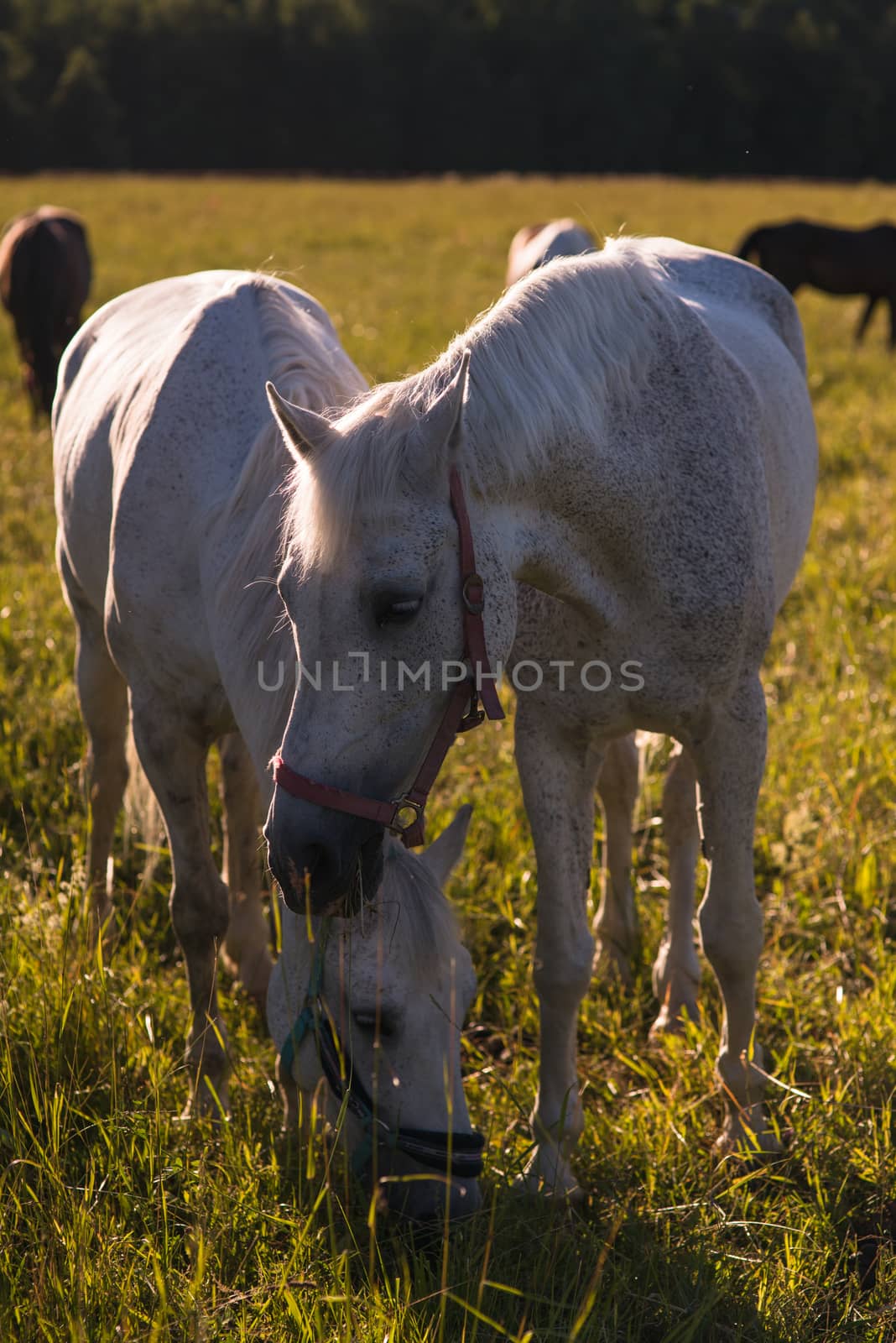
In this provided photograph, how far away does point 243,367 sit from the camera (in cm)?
301

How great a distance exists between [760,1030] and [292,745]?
1.86m

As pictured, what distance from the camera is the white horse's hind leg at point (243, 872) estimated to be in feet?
11.4

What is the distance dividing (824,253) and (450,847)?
14.3 meters

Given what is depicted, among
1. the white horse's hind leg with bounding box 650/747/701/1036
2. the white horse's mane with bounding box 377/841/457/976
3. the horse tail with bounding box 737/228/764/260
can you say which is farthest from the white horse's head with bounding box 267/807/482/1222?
the horse tail with bounding box 737/228/764/260

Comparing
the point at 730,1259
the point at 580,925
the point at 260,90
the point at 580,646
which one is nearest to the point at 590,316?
the point at 580,646

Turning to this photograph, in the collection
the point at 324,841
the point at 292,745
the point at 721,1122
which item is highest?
the point at 292,745

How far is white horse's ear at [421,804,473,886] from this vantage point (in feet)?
7.85

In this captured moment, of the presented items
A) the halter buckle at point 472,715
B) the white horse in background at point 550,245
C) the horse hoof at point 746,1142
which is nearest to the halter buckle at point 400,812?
the halter buckle at point 472,715

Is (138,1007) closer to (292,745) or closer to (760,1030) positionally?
(292,745)

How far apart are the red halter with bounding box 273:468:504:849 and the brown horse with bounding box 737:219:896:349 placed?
46.0ft

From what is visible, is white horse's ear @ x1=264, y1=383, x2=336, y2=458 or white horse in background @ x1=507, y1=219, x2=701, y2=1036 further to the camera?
white horse in background @ x1=507, y1=219, x2=701, y2=1036

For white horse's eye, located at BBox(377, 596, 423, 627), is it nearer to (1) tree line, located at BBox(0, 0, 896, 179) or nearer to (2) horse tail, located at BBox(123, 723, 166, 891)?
(2) horse tail, located at BBox(123, 723, 166, 891)

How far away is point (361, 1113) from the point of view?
2172 mm

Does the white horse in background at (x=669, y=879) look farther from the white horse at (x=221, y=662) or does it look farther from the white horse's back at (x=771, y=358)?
the white horse at (x=221, y=662)
